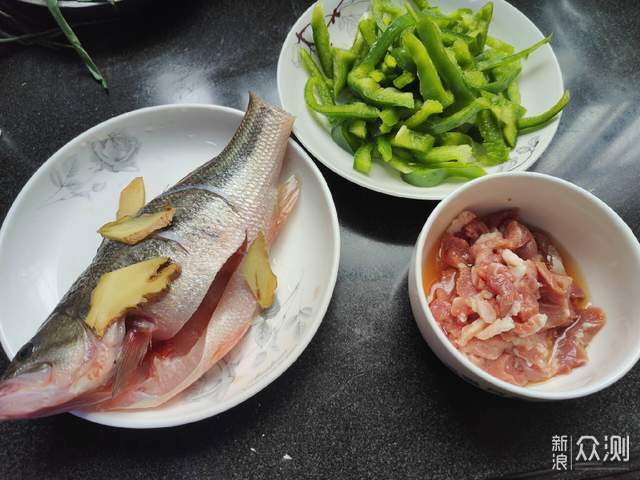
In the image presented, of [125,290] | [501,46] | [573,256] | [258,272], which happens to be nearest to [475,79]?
[501,46]

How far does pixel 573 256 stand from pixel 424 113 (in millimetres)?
454

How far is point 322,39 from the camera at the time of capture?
1306mm

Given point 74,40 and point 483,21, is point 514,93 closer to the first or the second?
point 483,21

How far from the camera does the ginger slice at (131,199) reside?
1.12 meters

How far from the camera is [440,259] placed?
1024 millimetres

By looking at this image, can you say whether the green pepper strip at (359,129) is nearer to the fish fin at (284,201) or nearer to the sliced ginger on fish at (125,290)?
the fish fin at (284,201)

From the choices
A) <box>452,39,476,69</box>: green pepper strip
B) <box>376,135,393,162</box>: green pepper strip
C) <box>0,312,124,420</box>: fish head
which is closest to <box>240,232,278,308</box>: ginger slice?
<box>0,312,124,420</box>: fish head

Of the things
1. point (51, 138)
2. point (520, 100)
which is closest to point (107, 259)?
point (51, 138)

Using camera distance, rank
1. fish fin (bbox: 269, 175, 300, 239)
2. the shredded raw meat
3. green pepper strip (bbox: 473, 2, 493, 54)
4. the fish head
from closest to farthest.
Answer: the fish head, the shredded raw meat, fish fin (bbox: 269, 175, 300, 239), green pepper strip (bbox: 473, 2, 493, 54)

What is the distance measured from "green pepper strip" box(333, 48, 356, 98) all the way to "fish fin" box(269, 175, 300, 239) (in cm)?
29

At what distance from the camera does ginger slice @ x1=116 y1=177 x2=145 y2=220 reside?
1.12m

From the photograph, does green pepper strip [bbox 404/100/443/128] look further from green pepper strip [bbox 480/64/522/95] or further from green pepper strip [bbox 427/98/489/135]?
green pepper strip [bbox 480/64/522/95]

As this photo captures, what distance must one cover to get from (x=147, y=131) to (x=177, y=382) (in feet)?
2.04

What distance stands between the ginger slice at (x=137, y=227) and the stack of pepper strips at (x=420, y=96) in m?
0.45
